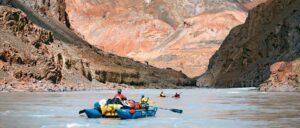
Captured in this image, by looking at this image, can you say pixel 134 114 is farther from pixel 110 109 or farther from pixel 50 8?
pixel 50 8

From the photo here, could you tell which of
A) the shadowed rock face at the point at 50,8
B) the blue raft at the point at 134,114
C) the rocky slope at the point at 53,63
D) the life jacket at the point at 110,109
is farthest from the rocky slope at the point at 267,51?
the life jacket at the point at 110,109

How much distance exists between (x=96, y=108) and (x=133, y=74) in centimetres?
11653

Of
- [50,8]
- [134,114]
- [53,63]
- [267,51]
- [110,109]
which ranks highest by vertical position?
[50,8]

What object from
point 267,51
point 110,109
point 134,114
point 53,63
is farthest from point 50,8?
point 134,114

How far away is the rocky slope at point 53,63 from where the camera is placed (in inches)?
4806

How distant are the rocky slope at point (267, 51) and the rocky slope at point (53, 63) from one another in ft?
54.4

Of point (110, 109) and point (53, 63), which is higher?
point (53, 63)

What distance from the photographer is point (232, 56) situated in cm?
19350

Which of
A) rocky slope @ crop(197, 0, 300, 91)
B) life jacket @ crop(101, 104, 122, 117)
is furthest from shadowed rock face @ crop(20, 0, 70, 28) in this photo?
life jacket @ crop(101, 104, 122, 117)

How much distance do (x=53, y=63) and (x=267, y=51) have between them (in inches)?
2280

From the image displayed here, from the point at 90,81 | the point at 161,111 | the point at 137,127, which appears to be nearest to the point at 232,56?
the point at 90,81

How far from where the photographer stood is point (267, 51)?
168 meters

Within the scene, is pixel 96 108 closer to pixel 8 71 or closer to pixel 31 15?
pixel 8 71

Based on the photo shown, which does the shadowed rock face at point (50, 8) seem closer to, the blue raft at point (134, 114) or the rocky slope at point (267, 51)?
the rocky slope at point (267, 51)
